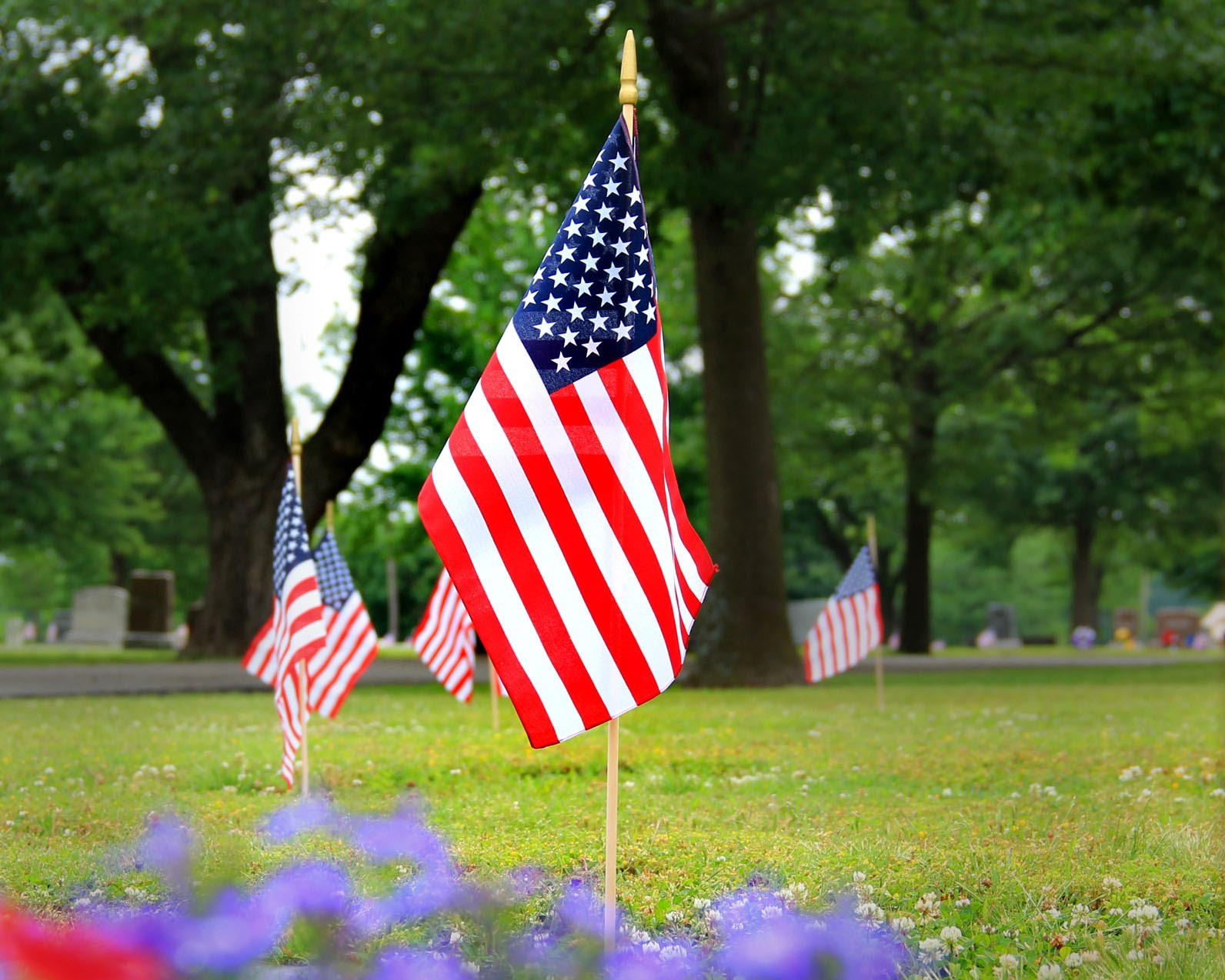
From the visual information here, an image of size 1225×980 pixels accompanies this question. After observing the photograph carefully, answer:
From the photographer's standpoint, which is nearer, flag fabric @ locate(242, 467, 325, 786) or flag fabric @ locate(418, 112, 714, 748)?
flag fabric @ locate(418, 112, 714, 748)

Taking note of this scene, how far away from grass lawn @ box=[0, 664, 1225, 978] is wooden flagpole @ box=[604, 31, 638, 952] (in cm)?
48

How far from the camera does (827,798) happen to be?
7.85 metres

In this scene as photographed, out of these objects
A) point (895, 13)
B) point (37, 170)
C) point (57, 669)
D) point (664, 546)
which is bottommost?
point (57, 669)

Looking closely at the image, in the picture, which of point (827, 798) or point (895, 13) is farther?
point (895, 13)

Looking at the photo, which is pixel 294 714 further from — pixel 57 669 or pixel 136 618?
pixel 136 618

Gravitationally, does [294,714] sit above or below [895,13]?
below

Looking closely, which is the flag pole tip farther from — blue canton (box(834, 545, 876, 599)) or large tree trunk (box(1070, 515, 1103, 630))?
Result: large tree trunk (box(1070, 515, 1103, 630))

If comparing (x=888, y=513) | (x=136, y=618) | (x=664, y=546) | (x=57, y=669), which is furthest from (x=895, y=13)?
(x=888, y=513)

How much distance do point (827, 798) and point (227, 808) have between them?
10.3 ft

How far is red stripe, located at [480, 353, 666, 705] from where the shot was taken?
4801mm

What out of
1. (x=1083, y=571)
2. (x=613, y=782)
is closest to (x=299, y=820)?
(x=613, y=782)

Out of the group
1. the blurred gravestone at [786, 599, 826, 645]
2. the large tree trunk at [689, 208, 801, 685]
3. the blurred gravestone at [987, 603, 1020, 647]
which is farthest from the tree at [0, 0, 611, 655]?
the blurred gravestone at [987, 603, 1020, 647]

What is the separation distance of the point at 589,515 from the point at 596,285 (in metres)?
0.77

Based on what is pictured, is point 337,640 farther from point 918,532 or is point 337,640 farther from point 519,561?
point 918,532
